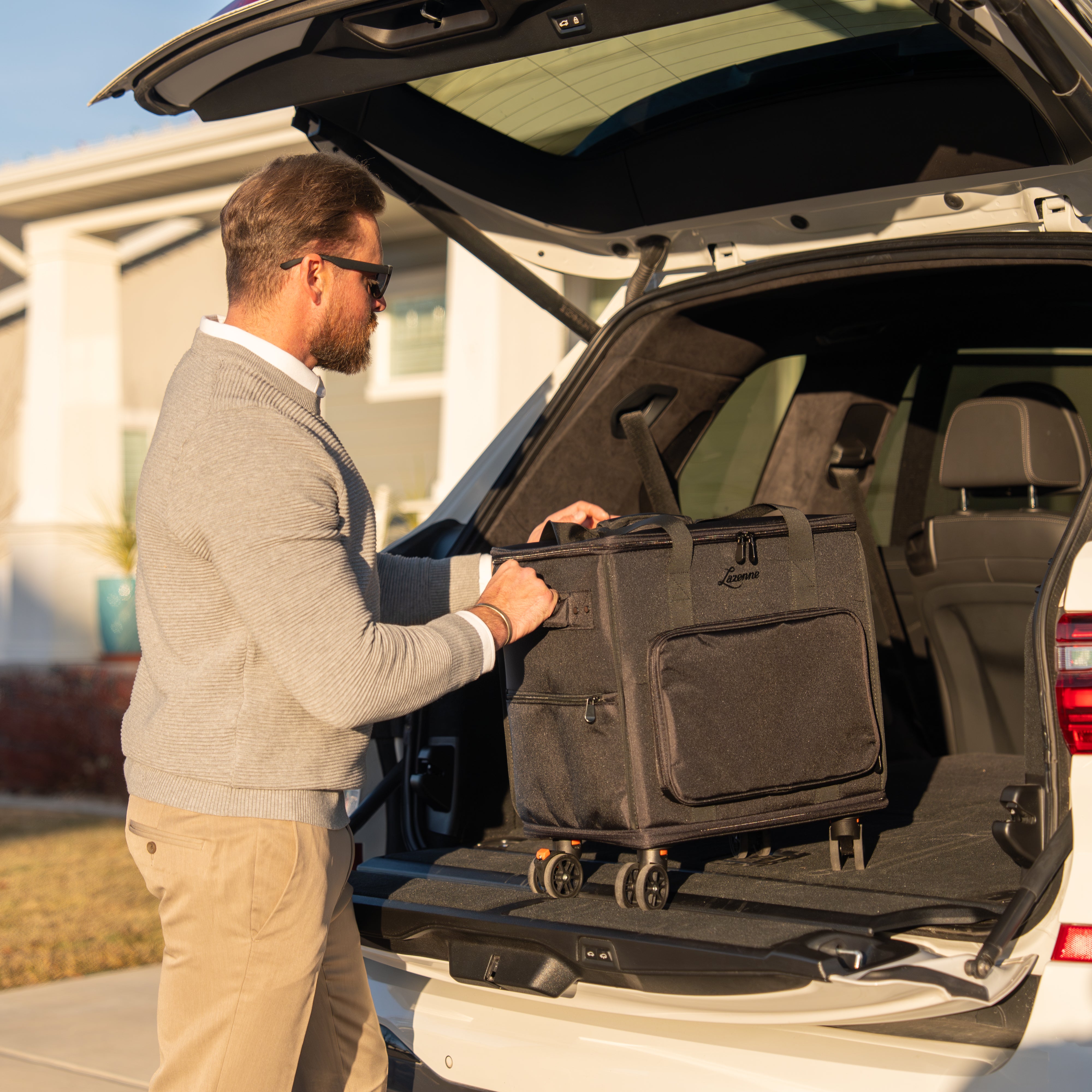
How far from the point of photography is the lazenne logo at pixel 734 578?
7.79ft

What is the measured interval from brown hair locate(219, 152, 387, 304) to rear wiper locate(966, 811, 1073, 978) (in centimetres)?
138

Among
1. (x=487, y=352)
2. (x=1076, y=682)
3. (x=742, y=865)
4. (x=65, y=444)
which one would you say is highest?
(x=487, y=352)

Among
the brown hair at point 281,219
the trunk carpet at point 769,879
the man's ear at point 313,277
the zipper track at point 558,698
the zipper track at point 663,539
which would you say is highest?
the brown hair at point 281,219

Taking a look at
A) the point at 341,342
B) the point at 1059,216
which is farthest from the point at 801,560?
the point at 341,342

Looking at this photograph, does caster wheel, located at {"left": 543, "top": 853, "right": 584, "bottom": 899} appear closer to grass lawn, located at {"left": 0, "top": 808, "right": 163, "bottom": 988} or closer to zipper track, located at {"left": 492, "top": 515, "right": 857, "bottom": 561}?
zipper track, located at {"left": 492, "top": 515, "right": 857, "bottom": 561}

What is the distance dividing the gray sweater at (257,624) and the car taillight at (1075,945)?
2.96 feet

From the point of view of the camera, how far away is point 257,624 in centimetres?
190

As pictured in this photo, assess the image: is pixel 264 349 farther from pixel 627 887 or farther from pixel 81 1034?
pixel 81 1034

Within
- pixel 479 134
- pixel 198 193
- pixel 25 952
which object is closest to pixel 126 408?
pixel 198 193

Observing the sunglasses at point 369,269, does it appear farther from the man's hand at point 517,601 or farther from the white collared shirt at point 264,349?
the man's hand at point 517,601

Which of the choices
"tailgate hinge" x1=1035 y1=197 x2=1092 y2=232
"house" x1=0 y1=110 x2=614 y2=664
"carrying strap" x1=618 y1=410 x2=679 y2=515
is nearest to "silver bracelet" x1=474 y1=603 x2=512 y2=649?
"carrying strap" x1=618 y1=410 x2=679 y2=515

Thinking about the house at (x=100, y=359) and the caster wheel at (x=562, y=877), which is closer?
the caster wheel at (x=562, y=877)

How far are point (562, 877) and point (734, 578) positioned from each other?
1.96 feet

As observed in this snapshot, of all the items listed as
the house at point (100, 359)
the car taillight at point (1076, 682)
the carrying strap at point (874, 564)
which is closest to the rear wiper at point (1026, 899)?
the car taillight at point (1076, 682)
